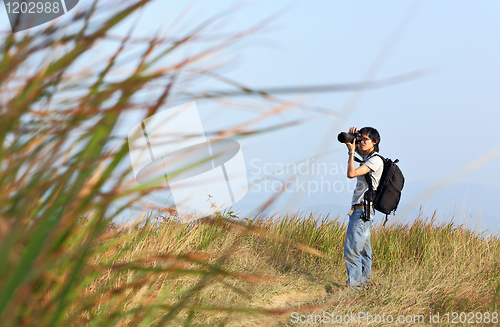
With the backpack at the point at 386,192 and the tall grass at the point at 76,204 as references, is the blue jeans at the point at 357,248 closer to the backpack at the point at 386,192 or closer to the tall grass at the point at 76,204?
the backpack at the point at 386,192

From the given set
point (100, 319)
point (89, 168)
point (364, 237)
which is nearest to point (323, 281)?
point (364, 237)

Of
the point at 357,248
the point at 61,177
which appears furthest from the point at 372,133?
→ the point at 61,177

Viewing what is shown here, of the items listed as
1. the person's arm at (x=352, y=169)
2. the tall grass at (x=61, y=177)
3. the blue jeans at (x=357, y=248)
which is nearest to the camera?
the tall grass at (x=61, y=177)

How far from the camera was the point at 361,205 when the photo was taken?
500cm

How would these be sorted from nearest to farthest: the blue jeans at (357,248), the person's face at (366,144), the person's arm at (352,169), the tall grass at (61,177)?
the tall grass at (61,177) < the person's arm at (352,169) < the blue jeans at (357,248) < the person's face at (366,144)

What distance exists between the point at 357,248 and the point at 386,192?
0.82 metres

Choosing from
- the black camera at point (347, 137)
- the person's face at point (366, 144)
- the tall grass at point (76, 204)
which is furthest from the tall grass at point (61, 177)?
the person's face at point (366, 144)

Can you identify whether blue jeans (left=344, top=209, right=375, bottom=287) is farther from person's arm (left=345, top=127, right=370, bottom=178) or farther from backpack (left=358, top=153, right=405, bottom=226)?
person's arm (left=345, top=127, right=370, bottom=178)

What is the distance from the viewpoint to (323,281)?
6062 mm

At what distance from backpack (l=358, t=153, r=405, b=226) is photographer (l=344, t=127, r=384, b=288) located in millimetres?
63

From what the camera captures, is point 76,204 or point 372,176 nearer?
point 76,204

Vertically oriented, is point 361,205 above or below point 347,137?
below

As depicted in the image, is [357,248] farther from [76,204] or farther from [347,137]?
[76,204]

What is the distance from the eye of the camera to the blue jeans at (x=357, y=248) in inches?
198
